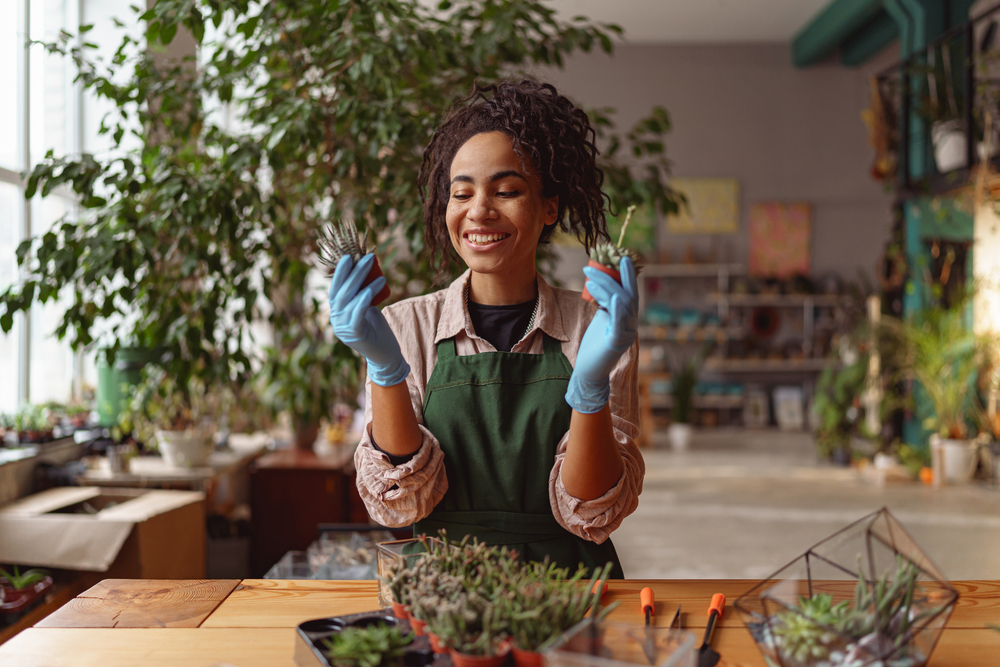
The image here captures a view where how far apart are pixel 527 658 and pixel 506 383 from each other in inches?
23.5

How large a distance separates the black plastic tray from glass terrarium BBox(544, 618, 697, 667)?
0.18m

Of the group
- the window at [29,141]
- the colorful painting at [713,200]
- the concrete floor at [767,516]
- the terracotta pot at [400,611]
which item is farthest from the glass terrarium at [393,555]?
the colorful painting at [713,200]

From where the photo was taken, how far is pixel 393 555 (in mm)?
1029

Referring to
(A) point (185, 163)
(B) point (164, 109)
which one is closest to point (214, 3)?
(B) point (164, 109)

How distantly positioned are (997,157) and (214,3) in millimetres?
5543

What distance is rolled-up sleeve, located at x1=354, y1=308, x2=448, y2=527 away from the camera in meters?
1.27

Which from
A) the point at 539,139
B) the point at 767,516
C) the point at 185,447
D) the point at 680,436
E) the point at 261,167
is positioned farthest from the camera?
the point at 680,436

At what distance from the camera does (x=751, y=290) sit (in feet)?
29.8

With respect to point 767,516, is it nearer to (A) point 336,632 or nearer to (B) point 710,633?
(B) point 710,633

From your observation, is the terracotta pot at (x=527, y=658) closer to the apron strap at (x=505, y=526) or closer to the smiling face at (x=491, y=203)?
the apron strap at (x=505, y=526)

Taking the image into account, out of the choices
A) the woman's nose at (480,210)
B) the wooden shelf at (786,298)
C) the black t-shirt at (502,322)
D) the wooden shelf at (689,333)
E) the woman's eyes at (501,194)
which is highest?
the wooden shelf at (786,298)

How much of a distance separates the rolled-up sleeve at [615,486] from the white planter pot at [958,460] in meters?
5.48

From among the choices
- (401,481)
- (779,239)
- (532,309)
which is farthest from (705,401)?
(401,481)

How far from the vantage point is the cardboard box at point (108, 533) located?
232cm
